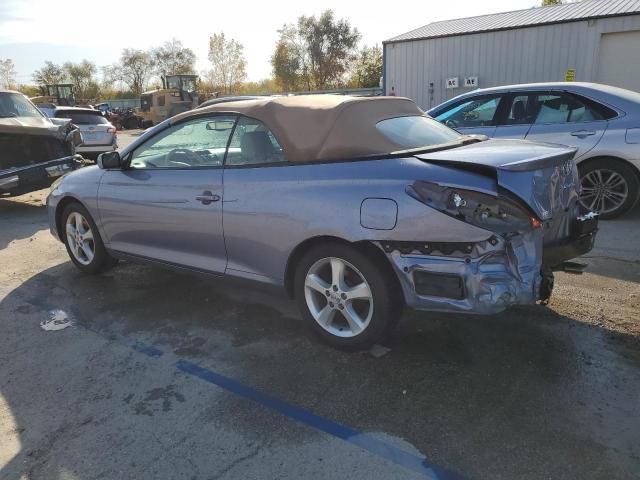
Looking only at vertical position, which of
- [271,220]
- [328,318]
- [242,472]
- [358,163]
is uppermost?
[358,163]

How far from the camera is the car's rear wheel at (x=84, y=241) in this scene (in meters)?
4.97

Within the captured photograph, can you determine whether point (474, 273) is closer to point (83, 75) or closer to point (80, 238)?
point (80, 238)

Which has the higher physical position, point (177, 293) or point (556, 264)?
point (556, 264)

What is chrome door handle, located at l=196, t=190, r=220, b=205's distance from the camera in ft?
12.5

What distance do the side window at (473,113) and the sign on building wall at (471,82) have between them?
8.92 meters

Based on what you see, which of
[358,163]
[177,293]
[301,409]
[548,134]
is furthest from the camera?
[548,134]

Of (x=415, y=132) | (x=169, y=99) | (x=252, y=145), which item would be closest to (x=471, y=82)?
(x=415, y=132)

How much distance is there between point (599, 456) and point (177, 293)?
3433 millimetres

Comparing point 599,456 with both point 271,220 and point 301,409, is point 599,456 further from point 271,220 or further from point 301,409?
point 271,220

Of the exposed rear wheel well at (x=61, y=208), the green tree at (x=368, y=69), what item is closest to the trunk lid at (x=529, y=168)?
the exposed rear wheel well at (x=61, y=208)

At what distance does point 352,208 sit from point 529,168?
1019 millimetres

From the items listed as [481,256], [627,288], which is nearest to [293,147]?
[481,256]

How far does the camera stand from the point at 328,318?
3463mm

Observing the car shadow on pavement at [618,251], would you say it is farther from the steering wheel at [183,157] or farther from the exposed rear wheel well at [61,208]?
the exposed rear wheel well at [61,208]
